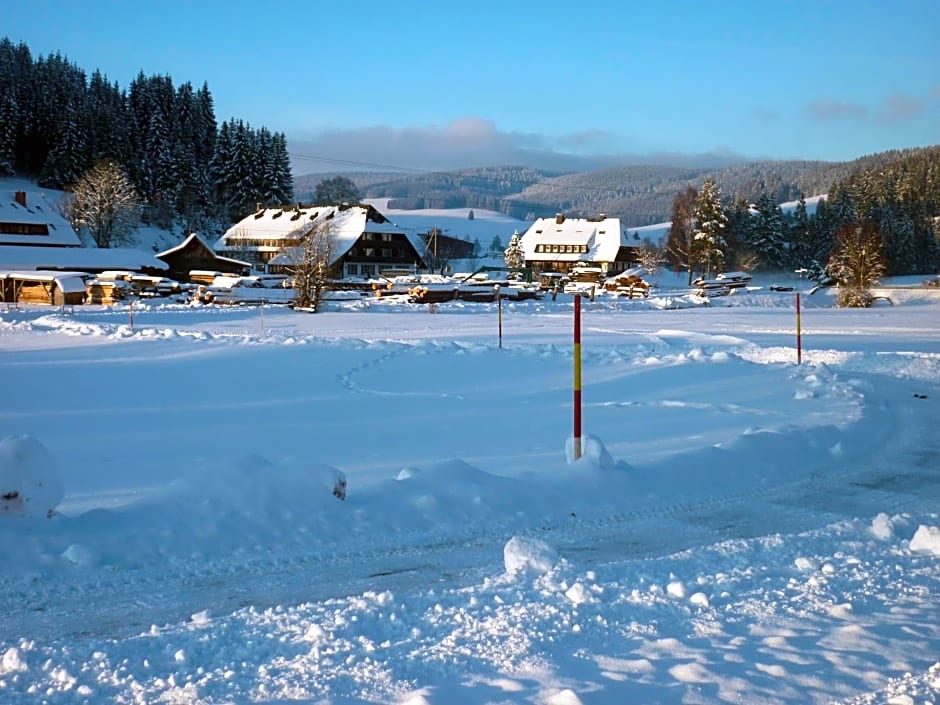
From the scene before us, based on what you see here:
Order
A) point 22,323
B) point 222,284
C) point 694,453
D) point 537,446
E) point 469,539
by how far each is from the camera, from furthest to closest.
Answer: point 222,284 < point 22,323 < point 537,446 < point 694,453 < point 469,539

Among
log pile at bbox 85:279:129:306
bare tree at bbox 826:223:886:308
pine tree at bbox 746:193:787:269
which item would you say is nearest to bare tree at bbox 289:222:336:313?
log pile at bbox 85:279:129:306

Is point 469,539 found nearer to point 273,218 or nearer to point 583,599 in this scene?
point 583,599

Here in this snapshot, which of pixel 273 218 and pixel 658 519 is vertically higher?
pixel 273 218

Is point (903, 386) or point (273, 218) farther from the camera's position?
point (273, 218)

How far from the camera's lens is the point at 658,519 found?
266 inches

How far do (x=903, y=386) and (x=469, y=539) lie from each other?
13.0 metres

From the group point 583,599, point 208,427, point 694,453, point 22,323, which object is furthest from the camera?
point 22,323

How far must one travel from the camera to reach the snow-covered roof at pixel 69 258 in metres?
67.3

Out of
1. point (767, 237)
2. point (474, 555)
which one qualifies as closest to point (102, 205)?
point (767, 237)

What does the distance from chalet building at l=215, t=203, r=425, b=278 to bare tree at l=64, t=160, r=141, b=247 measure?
38.4 feet

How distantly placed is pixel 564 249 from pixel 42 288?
68479mm

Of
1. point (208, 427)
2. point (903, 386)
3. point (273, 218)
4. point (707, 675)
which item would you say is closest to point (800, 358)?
point (903, 386)

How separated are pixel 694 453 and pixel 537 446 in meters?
2.43

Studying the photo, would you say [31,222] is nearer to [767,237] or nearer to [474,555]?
[767,237]
